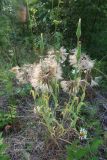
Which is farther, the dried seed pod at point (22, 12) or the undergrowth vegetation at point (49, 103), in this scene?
the dried seed pod at point (22, 12)

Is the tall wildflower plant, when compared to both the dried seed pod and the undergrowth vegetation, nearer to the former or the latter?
the undergrowth vegetation

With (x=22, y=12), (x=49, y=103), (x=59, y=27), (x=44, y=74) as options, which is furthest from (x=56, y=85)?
(x=59, y=27)

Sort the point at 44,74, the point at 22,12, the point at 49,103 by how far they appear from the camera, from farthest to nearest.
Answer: the point at 22,12, the point at 49,103, the point at 44,74

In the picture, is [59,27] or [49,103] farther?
[59,27]

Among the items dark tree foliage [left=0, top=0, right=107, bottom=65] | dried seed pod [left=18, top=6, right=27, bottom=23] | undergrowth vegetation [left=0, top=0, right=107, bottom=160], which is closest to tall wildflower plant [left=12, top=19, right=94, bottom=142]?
undergrowth vegetation [left=0, top=0, right=107, bottom=160]

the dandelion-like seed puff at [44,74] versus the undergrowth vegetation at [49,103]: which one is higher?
the dandelion-like seed puff at [44,74]

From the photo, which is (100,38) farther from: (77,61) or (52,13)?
(77,61)

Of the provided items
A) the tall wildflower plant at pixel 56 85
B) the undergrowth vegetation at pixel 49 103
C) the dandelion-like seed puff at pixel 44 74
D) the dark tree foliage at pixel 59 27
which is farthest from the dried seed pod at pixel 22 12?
the dandelion-like seed puff at pixel 44 74

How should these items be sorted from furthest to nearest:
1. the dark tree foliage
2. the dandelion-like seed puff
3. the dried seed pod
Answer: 1. the dark tree foliage
2. the dried seed pod
3. the dandelion-like seed puff

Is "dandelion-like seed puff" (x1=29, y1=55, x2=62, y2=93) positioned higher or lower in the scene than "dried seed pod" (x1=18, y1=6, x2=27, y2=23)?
lower

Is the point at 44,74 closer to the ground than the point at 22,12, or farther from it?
closer to the ground

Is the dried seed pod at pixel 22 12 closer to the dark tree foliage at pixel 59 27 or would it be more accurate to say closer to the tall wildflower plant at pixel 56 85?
the dark tree foliage at pixel 59 27

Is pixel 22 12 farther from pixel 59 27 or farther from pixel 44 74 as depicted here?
pixel 44 74

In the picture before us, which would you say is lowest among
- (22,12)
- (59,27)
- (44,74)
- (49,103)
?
(49,103)
